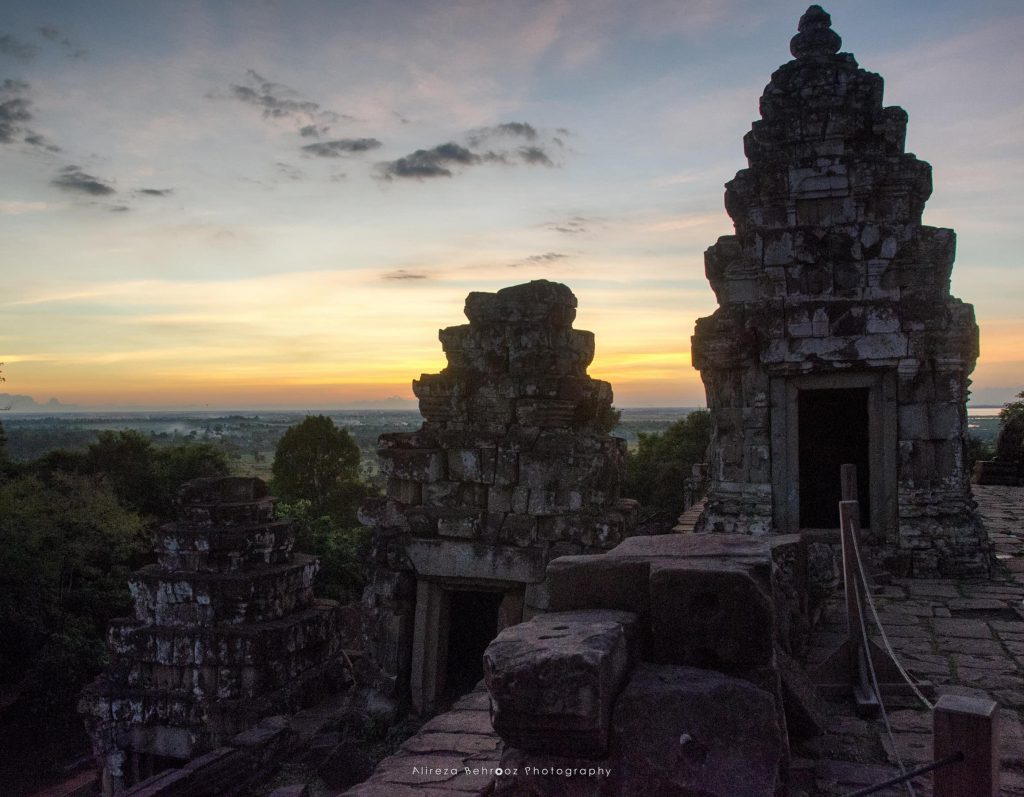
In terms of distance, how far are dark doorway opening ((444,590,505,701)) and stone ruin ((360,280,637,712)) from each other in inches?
17.7

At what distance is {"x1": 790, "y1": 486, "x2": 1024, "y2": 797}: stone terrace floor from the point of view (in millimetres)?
3756

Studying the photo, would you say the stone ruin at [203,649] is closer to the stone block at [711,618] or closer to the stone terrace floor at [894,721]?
the stone terrace floor at [894,721]

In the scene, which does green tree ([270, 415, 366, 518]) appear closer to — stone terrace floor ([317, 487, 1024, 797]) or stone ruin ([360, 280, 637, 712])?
stone ruin ([360, 280, 637, 712])

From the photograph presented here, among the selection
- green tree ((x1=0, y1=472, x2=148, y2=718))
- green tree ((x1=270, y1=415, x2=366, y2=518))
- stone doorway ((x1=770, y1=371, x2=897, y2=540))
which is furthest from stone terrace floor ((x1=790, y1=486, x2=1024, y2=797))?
green tree ((x1=270, y1=415, x2=366, y2=518))

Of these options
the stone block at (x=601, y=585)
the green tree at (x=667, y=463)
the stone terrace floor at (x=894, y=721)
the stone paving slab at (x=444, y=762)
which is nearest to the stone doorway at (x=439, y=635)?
the stone terrace floor at (x=894, y=721)

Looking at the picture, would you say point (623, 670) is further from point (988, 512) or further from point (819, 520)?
point (988, 512)

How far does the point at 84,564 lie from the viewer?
1980cm

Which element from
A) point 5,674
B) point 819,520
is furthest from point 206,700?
point 5,674

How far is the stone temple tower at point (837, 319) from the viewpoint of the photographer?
29.8 ft

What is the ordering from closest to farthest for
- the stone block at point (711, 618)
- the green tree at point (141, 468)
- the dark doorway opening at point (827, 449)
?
the stone block at point (711, 618)
the dark doorway opening at point (827, 449)
the green tree at point (141, 468)

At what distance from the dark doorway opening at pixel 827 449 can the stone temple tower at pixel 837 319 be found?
2.19 meters

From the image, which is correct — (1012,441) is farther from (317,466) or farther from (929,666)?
(317,466)

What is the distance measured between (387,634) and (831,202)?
6975 millimetres

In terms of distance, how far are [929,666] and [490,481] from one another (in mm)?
3327
